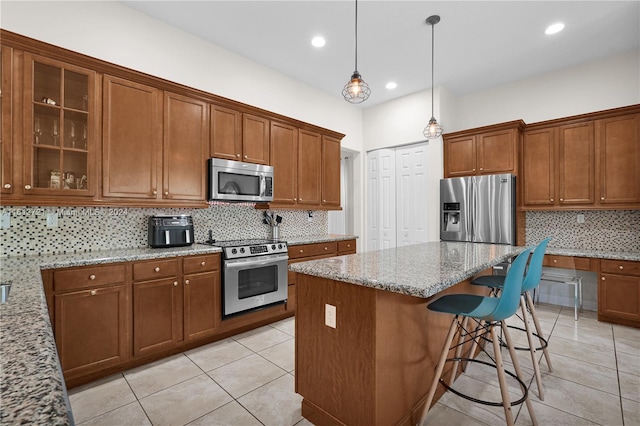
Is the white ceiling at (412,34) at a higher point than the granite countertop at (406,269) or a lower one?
higher

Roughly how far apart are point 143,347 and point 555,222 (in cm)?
514

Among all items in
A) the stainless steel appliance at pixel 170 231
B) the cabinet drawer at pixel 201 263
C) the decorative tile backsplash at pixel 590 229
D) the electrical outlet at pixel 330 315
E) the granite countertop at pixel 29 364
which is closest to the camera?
the granite countertop at pixel 29 364

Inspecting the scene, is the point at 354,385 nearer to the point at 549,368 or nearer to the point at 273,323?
the point at 549,368

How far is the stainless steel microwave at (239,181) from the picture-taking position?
3227 millimetres

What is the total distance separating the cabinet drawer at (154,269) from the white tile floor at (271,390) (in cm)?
74

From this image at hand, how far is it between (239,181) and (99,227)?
53.7 inches

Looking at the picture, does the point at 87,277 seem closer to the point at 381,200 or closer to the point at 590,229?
the point at 381,200

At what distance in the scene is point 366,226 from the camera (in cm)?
570

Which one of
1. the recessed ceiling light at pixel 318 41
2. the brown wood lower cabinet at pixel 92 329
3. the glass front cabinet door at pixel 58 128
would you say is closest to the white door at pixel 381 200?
the recessed ceiling light at pixel 318 41

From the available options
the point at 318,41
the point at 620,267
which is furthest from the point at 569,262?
the point at 318,41

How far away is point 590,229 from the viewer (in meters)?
4.09

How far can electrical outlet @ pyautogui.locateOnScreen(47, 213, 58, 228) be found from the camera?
8.32ft

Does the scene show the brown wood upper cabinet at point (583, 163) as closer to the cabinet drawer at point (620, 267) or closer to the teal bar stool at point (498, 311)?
the cabinet drawer at point (620, 267)

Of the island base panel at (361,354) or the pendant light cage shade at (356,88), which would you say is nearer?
the island base panel at (361,354)
